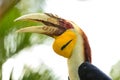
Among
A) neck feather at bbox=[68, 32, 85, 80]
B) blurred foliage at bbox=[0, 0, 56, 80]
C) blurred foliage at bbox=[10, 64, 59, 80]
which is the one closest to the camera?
neck feather at bbox=[68, 32, 85, 80]

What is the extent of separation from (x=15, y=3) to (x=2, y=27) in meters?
0.24

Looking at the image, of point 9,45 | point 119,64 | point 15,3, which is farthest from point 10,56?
point 119,64

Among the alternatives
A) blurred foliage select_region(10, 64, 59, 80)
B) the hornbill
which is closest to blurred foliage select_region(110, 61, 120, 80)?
blurred foliage select_region(10, 64, 59, 80)

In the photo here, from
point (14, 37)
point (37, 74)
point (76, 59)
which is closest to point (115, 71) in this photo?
point (37, 74)

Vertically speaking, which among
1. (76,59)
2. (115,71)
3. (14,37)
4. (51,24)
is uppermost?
(51,24)

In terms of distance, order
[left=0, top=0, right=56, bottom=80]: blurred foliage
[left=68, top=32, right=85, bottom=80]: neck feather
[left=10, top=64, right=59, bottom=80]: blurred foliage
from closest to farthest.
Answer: [left=68, top=32, right=85, bottom=80]: neck feather → [left=10, top=64, right=59, bottom=80]: blurred foliage → [left=0, top=0, right=56, bottom=80]: blurred foliage

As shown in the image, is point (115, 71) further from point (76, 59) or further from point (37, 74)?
point (76, 59)

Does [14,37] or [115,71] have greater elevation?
[14,37]

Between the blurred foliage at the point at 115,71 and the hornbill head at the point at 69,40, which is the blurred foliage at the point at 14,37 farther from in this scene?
the hornbill head at the point at 69,40

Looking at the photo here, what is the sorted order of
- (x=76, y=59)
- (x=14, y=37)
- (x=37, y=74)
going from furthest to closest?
(x=14, y=37)
(x=37, y=74)
(x=76, y=59)

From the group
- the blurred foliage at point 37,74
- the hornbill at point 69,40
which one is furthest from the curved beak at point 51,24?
the blurred foliage at point 37,74

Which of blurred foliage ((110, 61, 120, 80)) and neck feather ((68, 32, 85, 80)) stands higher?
neck feather ((68, 32, 85, 80))

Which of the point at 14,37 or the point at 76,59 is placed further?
the point at 14,37

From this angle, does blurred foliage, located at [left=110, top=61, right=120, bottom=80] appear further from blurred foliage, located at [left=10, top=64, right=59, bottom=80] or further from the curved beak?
the curved beak
